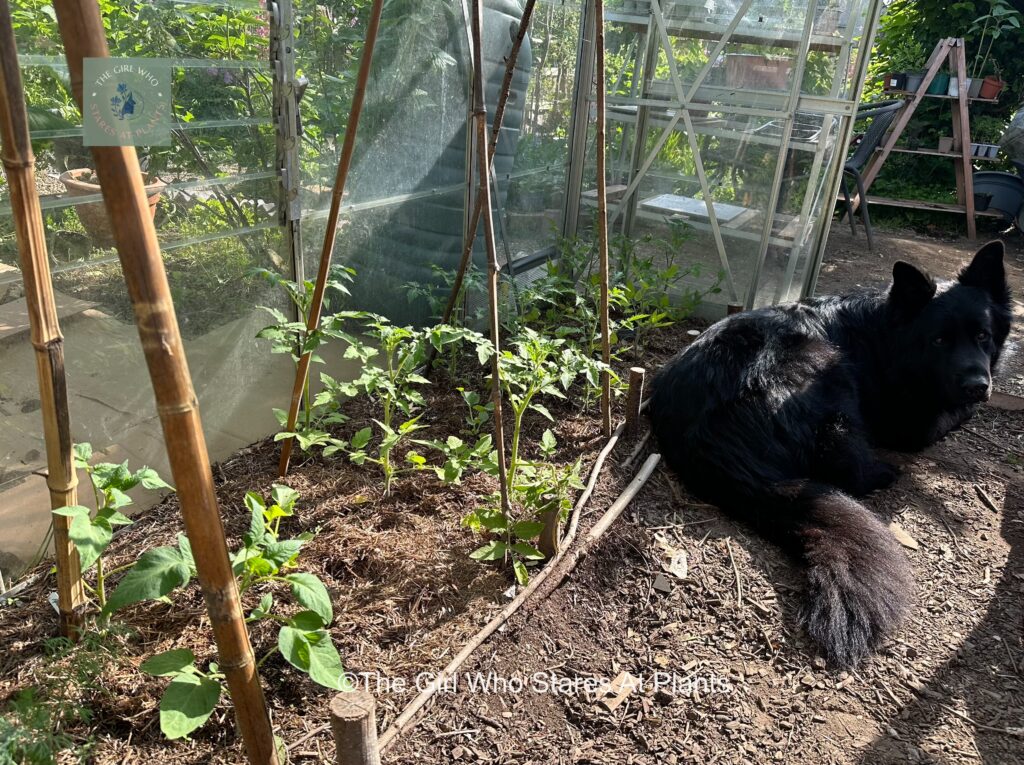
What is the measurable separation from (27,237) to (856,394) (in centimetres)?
353

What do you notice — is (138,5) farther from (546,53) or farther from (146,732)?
(546,53)

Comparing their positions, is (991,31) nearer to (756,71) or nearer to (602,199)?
(756,71)

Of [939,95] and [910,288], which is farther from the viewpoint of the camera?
[939,95]

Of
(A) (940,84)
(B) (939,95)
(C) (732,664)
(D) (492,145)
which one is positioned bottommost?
(C) (732,664)

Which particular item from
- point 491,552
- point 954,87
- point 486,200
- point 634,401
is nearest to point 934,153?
point 954,87

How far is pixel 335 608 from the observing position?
2.23 metres

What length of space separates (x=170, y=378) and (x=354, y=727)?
2.60 ft

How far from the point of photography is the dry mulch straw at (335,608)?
179 centimetres

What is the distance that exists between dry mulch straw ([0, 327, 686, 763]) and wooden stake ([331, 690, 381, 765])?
0.37 meters

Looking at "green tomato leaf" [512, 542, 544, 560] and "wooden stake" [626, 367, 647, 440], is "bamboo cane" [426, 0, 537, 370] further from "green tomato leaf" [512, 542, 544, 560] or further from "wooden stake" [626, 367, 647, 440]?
"green tomato leaf" [512, 542, 544, 560]

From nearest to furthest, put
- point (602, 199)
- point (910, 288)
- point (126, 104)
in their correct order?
point (126, 104), point (602, 199), point (910, 288)

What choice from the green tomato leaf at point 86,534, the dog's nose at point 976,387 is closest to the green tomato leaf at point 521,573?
the green tomato leaf at point 86,534

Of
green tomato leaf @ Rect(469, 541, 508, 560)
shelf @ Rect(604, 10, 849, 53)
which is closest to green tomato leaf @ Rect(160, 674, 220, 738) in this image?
green tomato leaf @ Rect(469, 541, 508, 560)

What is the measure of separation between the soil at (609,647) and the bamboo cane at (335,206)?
0.97ft
